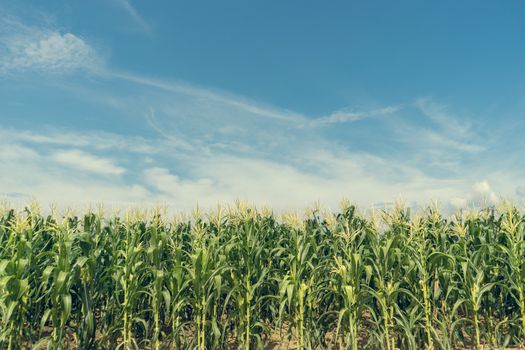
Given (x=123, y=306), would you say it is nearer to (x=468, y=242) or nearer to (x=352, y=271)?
(x=352, y=271)

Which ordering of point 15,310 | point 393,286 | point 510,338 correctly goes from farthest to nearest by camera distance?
1. point 510,338
2. point 393,286
3. point 15,310

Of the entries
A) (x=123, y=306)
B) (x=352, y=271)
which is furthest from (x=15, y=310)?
(x=352, y=271)

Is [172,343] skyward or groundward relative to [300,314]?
groundward

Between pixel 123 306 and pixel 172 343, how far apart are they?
1.11 meters

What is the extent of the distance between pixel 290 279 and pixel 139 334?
3.40 m

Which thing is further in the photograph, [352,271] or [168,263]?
[168,263]

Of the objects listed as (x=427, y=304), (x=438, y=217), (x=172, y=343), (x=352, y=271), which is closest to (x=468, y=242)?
(x=438, y=217)

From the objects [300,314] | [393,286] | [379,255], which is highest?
[379,255]

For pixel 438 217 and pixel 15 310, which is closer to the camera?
pixel 15 310

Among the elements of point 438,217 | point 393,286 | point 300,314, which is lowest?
point 300,314

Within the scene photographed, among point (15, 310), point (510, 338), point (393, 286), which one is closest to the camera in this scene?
point (15, 310)

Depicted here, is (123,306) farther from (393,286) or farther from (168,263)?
(393,286)

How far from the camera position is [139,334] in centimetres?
781

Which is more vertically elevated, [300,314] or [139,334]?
[300,314]
